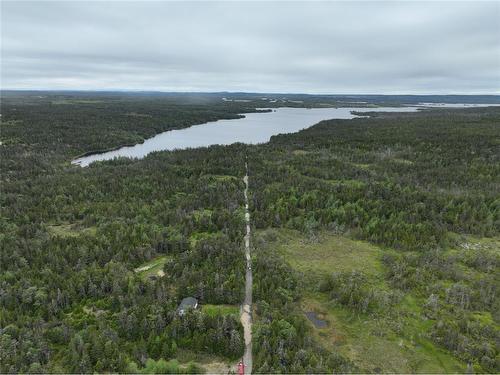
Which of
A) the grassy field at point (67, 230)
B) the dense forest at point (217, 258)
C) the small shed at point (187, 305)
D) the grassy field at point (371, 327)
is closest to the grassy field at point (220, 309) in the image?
the dense forest at point (217, 258)

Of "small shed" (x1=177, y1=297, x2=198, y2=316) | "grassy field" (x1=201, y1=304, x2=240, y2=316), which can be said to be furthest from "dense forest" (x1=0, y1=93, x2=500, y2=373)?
"small shed" (x1=177, y1=297, x2=198, y2=316)

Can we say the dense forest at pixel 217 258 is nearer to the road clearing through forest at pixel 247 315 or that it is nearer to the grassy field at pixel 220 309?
the grassy field at pixel 220 309

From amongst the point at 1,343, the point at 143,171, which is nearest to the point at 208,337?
the point at 1,343

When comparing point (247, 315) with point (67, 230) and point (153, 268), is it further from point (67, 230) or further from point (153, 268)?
point (67, 230)

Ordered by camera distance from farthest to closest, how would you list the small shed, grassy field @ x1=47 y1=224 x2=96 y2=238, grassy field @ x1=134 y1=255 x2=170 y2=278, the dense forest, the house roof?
1. grassy field @ x1=47 y1=224 x2=96 y2=238
2. grassy field @ x1=134 y1=255 x2=170 y2=278
3. the house roof
4. the small shed
5. the dense forest

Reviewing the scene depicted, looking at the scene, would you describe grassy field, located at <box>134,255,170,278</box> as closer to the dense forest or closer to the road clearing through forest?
the dense forest

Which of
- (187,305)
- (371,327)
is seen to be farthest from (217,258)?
(371,327)

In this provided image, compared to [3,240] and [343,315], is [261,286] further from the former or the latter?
[3,240]

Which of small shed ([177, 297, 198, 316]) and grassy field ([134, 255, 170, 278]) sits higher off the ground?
small shed ([177, 297, 198, 316])
